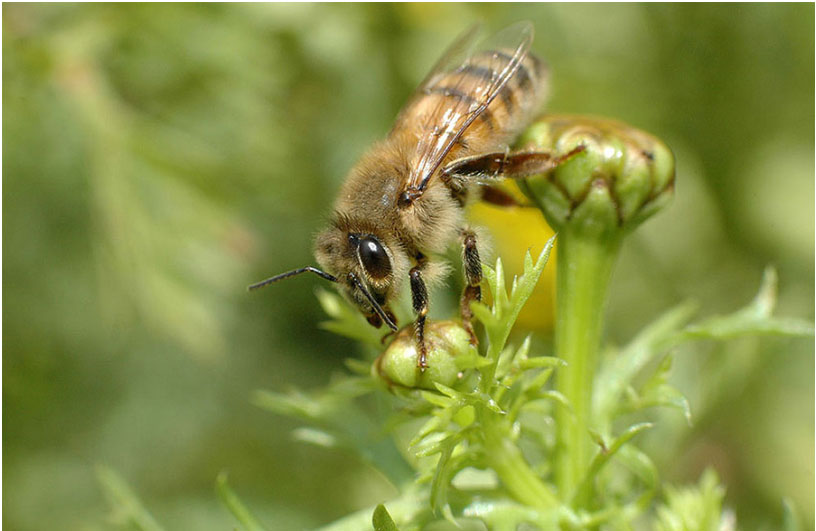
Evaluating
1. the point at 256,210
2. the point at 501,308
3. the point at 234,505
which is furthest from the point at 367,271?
the point at 256,210

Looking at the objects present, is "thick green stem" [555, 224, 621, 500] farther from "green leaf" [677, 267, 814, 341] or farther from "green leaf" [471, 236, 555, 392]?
"green leaf" [471, 236, 555, 392]

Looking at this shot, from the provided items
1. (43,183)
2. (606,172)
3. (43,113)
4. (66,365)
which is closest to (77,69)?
(43,113)

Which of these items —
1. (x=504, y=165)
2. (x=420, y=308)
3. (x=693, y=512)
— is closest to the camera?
(x=420, y=308)

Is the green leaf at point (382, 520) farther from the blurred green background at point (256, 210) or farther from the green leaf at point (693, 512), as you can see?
the blurred green background at point (256, 210)

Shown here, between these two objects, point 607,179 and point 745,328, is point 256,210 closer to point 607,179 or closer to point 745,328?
point 607,179

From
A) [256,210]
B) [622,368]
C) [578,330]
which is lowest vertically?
[622,368]

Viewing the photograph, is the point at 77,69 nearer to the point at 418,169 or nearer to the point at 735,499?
the point at 418,169
